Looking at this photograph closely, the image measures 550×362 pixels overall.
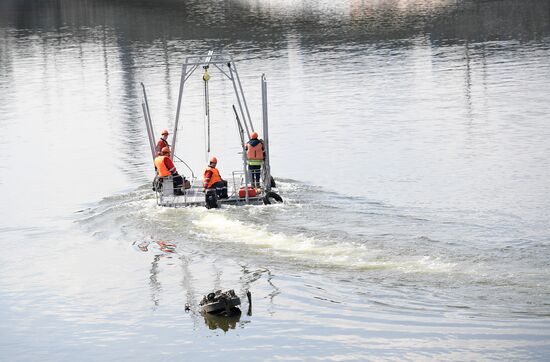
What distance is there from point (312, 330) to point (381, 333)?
5.41 feet

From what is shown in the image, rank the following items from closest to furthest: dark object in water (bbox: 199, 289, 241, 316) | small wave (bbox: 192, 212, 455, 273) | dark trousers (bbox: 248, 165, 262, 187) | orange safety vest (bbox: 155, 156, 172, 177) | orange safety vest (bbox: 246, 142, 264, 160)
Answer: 1. dark object in water (bbox: 199, 289, 241, 316)
2. small wave (bbox: 192, 212, 455, 273)
3. orange safety vest (bbox: 155, 156, 172, 177)
4. orange safety vest (bbox: 246, 142, 264, 160)
5. dark trousers (bbox: 248, 165, 262, 187)

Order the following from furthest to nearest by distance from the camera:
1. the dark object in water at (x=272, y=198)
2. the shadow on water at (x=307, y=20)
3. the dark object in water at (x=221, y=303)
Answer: the shadow on water at (x=307, y=20) → the dark object in water at (x=272, y=198) → the dark object in water at (x=221, y=303)

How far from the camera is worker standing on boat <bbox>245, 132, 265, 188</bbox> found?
115 feet

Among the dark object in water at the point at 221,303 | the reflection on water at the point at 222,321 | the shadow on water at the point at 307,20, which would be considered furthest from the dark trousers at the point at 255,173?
the shadow on water at the point at 307,20

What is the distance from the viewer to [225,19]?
11019cm

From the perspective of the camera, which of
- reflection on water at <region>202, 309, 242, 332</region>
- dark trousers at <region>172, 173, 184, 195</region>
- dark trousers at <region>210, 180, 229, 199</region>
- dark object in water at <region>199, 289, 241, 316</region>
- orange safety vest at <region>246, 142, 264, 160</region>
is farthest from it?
dark trousers at <region>172, 173, 184, 195</region>

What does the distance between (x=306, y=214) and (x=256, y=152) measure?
3.21 metres

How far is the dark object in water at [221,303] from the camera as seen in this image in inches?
974

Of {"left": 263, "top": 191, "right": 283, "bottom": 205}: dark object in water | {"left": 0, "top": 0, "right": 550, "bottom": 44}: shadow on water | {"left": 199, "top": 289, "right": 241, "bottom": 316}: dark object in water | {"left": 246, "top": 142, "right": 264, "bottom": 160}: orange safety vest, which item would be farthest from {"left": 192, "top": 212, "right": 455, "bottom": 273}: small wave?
{"left": 0, "top": 0, "right": 550, "bottom": 44}: shadow on water

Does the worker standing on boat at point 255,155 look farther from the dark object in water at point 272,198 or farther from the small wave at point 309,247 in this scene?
the small wave at point 309,247

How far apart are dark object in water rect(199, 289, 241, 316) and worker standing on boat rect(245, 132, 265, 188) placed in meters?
10.4

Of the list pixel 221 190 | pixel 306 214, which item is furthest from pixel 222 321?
pixel 221 190

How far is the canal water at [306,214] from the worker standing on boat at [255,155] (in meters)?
2.04

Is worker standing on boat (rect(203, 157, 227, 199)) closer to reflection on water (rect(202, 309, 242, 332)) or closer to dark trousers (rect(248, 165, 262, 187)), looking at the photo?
dark trousers (rect(248, 165, 262, 187))
